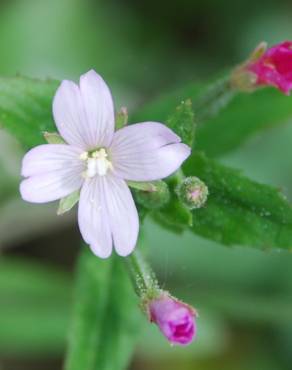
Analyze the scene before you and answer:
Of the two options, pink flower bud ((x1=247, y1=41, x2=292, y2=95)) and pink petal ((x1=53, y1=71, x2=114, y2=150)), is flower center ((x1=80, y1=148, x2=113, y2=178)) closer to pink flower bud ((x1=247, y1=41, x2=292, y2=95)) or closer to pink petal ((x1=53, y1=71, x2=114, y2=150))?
pink petal ((x1=53, y1=71, x2=114, y2=150))

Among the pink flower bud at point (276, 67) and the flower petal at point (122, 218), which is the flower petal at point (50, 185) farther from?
the pink flower bud at point (276, 67)

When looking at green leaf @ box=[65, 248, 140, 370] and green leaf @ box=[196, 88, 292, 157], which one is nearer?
green leaf @ box=[65, 248, 140, 370]

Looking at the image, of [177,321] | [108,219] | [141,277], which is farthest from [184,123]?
[177,321]

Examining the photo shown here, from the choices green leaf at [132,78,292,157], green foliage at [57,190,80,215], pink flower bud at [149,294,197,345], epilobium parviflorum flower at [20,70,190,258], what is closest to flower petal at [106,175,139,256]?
epilobium parviflorum flower at [20,70,190,258]

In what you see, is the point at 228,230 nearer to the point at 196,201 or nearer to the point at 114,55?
the point at 196,201

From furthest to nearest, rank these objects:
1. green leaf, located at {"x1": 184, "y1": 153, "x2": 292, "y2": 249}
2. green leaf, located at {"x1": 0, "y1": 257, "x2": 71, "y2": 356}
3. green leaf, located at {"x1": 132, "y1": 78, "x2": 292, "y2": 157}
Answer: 1. green leaf, located at {"x1": 0, "y1": 257, "x2": 71, "y2": 356}
2. green leaf, located at {"x1": 132, "y1": 78, "x2": 292, "y2": 157}
3. green leaf, located at {"x1": 184, "y1": 153, "x2": 292, "y2": 249}

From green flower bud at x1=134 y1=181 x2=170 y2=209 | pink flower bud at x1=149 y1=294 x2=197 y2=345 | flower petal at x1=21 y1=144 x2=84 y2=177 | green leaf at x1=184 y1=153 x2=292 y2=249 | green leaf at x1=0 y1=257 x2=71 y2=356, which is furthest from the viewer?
green leaf at x1=0 y1=257 x2=71 y2=356
